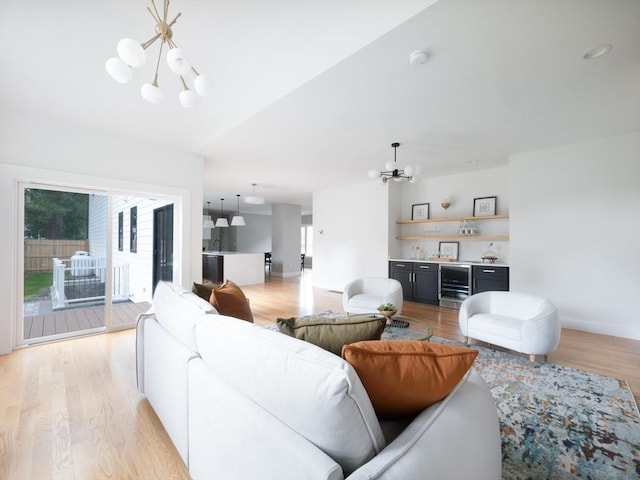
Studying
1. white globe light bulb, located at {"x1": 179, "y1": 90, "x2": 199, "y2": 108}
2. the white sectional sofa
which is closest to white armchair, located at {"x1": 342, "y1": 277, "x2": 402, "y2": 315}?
the white sectional sofa

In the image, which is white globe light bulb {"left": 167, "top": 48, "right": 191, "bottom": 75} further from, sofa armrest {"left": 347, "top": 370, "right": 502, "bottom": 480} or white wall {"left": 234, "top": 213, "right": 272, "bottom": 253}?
white wall {"left": 234, "top": 213, "right": 272, "bottom": 253}

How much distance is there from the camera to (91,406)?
84.0 inches

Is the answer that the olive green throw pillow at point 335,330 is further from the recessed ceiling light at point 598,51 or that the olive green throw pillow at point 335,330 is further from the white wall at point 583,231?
the white wall at point 583,231

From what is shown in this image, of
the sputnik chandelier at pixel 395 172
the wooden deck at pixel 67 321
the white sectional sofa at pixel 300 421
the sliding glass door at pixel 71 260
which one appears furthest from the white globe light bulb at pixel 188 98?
the wooden deck at pixel 67 321

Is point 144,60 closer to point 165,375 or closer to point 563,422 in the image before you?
point 165,375

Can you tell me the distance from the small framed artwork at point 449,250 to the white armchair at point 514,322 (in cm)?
237

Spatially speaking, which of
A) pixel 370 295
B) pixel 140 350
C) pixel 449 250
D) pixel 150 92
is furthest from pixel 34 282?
pixel 449 250

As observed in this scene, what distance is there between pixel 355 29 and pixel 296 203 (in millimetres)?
8277

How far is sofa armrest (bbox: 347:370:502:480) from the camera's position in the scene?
74cm

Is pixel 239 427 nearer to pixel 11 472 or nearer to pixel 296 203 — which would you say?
pixel 11 472

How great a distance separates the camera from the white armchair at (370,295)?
4.08 meters

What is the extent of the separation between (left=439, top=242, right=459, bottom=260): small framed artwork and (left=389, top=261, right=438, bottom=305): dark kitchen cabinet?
1.73 ft

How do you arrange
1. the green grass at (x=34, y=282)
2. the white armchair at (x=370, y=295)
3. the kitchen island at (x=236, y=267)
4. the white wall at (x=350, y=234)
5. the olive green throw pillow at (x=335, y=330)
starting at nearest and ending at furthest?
the olive green throw pillow at (x=335, y=330) → the green grass at (x=34, y=282) → the white armchair at (x=370, y=295) → the white wall at (x=350, y=234) → the kitchen island at (x=236, y=267)

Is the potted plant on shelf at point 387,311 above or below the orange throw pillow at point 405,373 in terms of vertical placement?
below
